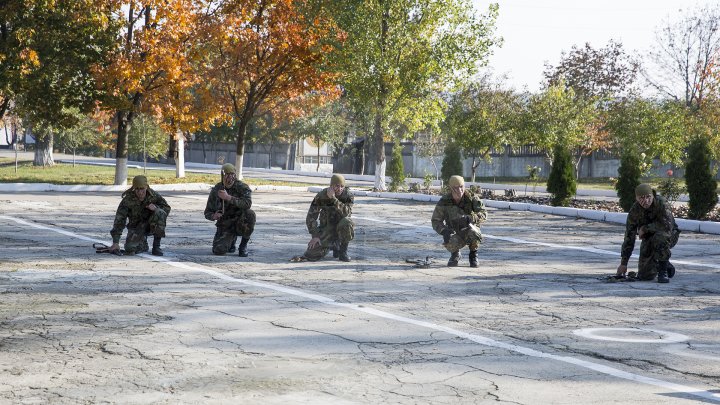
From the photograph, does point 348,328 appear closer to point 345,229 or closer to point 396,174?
point 345,229

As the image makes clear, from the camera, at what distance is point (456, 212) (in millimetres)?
13297

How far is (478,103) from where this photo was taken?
4203cm

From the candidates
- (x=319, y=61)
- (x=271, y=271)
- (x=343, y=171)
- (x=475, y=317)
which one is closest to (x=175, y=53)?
(x=319, y=61)

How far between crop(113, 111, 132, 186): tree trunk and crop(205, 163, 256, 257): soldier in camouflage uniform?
17.3m

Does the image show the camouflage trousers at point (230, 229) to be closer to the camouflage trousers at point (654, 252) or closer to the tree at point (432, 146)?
the camouflage trousers at point (654, 252)

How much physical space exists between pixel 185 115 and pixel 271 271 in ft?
65.6

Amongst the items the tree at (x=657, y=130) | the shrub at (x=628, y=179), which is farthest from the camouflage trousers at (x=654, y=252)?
the tree at (x=657, y=130)

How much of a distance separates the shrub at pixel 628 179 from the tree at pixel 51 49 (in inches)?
640

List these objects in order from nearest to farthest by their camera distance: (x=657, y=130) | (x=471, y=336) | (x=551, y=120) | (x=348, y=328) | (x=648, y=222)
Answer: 1. (x=471, y=336)
2. (x=348, y=328)
3. (x=648, y=222)
4. (x=657, y=130)
5. (x=551, y=120)

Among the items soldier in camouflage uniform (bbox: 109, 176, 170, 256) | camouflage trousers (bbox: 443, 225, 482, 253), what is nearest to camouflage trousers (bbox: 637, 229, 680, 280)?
camouflage trousers (bbox: 443, 225, 482, 253)

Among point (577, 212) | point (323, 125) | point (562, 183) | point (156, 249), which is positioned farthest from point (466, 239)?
point (323, 125)

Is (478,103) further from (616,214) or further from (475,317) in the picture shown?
(475,317)

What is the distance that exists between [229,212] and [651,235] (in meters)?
6.18

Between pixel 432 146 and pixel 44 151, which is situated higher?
pixel 432 146
